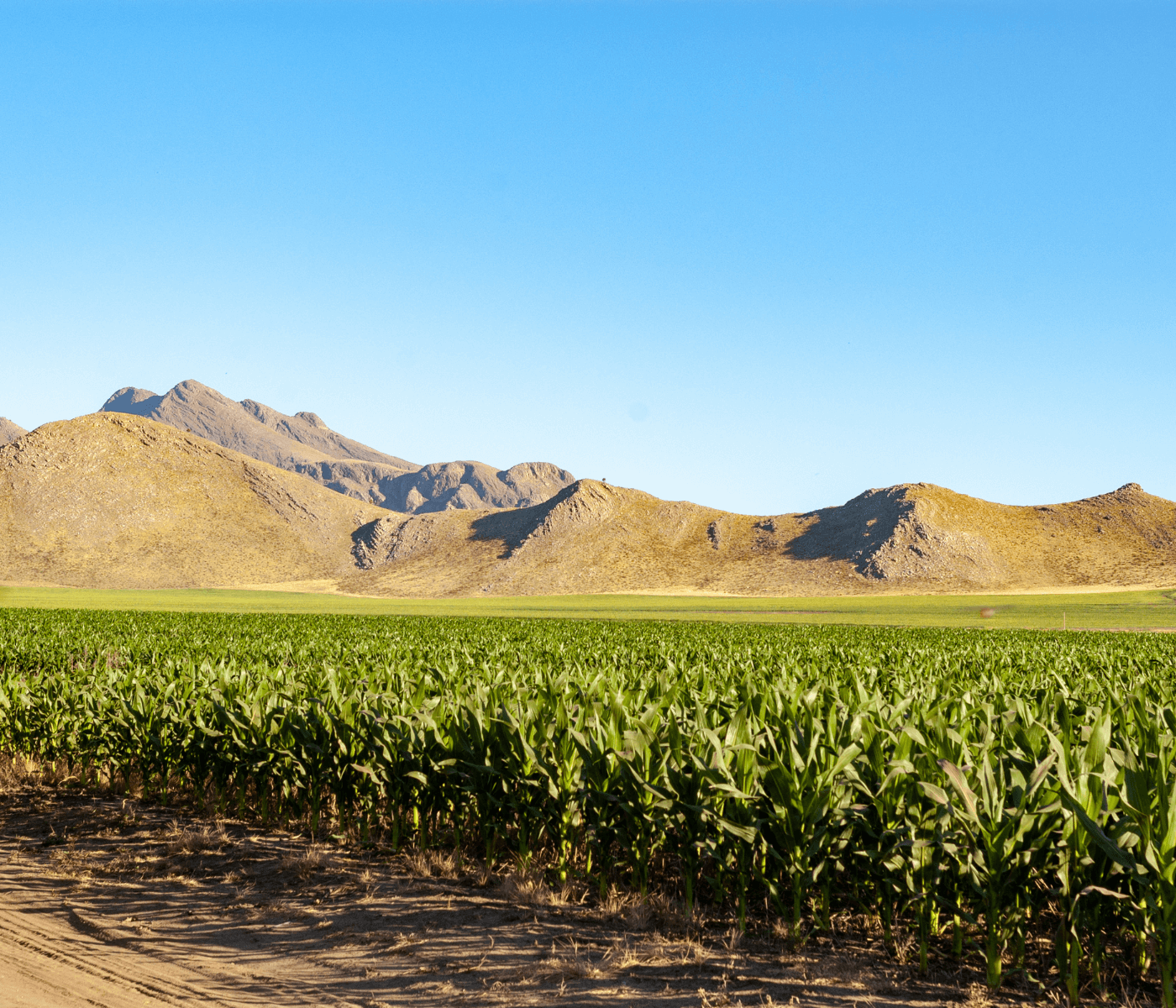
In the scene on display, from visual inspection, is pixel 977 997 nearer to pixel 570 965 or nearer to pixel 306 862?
pixel 570 965

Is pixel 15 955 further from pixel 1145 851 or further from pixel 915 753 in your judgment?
pixel 1145 851

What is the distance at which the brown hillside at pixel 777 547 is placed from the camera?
397 ft

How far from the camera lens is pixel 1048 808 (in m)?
4.49

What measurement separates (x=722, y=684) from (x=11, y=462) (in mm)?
157797

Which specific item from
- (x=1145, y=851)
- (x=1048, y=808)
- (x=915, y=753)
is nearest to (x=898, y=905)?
(x=915, y=753)

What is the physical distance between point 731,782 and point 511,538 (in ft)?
458

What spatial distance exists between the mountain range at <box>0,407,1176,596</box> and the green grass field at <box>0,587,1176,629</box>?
15846 mm

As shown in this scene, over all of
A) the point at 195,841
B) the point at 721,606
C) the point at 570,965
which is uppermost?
the point at 570,965

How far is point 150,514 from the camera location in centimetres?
13625

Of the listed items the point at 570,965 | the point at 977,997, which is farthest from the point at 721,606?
the point at 977,997

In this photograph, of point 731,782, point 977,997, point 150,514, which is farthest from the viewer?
point 150,514

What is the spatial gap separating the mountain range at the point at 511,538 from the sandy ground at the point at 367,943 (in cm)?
11546

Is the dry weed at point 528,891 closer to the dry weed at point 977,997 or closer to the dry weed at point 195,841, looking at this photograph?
the dry weed at point 977,997

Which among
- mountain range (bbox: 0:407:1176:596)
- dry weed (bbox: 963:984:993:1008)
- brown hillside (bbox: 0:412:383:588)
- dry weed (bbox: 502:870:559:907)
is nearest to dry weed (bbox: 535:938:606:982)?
dry weed (bbox: 502:870:559:907)
